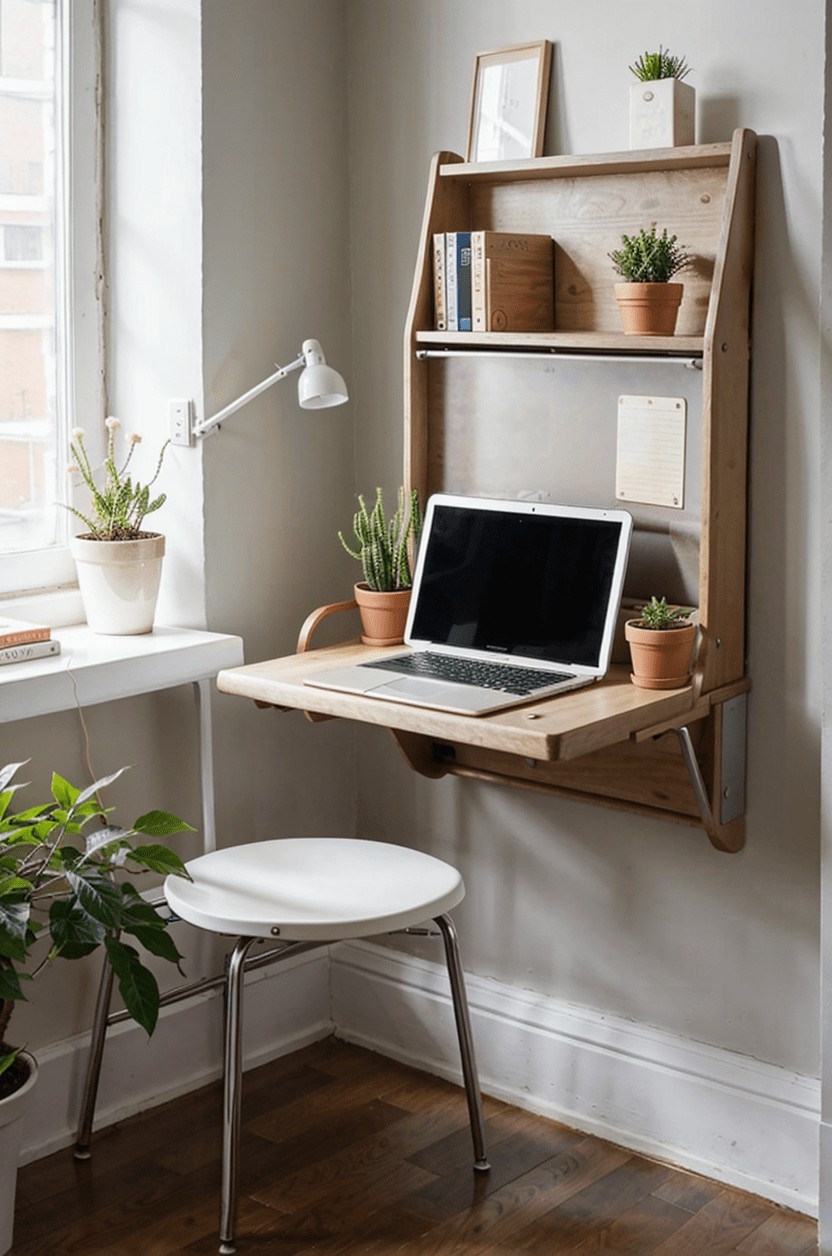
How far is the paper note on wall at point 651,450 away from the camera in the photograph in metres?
2.29

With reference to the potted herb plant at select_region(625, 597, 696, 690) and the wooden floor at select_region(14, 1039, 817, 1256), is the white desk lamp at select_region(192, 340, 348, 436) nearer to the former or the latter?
the potted herb plant at select_region(625, 597, 696, 690)

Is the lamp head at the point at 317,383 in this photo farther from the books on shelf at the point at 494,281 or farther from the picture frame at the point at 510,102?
the picture frame at the point at 510,102

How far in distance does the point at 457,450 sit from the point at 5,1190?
1398 mm

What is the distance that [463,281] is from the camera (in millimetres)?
2418

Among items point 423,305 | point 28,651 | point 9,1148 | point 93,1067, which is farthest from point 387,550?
point 9,1148

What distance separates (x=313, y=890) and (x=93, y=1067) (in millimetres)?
535

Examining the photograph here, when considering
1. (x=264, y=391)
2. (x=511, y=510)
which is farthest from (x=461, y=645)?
(x=264, y=391)

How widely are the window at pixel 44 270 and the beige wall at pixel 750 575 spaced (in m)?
0.51

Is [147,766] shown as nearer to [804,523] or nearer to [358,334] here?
[358,334]

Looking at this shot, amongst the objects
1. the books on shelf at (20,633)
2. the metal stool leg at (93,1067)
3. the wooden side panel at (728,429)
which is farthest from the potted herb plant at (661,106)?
the metal stool leg at (93,1067)

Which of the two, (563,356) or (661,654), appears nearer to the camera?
(661,654)

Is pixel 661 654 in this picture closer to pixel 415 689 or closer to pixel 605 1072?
pixel 415 689

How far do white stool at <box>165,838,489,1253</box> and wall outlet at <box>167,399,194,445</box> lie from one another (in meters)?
0.73

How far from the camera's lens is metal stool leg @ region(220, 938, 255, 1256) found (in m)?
2.15
